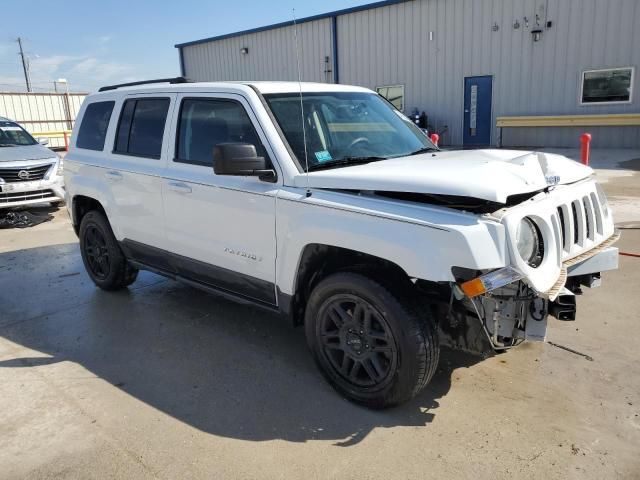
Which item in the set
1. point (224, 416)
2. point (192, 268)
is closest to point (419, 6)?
point (192, 268)

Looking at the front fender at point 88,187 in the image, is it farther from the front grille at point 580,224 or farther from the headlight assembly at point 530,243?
the front grille at point 580,224

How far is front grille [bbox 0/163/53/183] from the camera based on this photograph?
9289 millimetres

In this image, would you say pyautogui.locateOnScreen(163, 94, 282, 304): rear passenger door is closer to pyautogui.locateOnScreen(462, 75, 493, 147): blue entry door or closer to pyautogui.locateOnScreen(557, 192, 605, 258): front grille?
pyautogui.locateOnScreen(557, 192, 605, 258): front grille

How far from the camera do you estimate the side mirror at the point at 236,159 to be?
330cm

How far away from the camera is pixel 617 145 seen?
16.0 m

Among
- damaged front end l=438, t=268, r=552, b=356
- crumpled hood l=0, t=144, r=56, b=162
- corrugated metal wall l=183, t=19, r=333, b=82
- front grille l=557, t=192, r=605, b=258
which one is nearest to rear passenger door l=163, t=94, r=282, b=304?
damaged front end l=438, t=268, r=552, b=356

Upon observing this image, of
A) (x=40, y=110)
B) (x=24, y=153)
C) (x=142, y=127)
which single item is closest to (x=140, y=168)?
(x=142, y=127)

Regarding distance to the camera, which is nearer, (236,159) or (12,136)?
(236,159)

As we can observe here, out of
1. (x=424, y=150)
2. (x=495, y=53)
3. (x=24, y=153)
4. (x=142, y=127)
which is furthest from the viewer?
(x=495, y=53)

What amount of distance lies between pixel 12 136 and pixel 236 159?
9612 millimetres

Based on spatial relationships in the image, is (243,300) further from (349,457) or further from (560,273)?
(560,273)

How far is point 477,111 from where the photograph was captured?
1830 centimetres

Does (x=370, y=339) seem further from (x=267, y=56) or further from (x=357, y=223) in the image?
(x=267, y=56)

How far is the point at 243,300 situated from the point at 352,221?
51.6 inches
